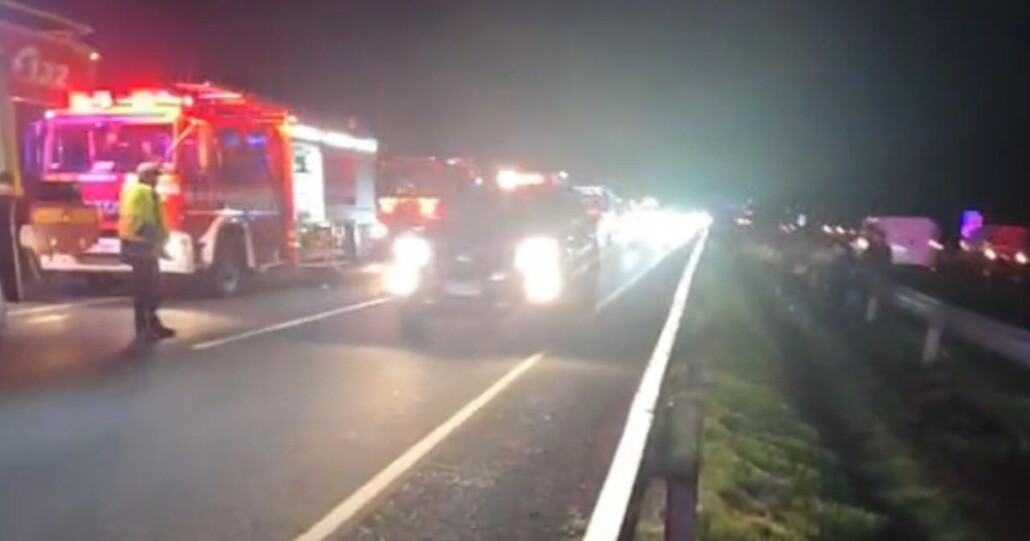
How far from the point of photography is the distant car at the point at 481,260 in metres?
18.3

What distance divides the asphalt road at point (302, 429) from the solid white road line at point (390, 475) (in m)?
0.02

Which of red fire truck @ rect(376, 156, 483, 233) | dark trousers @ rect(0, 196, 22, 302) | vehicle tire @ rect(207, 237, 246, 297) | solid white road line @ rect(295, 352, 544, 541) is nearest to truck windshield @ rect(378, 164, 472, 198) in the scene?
red fire truck @ rect(376, 156, 483, 233)

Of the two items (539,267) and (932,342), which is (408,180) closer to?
(539,267)

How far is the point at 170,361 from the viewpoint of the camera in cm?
1402

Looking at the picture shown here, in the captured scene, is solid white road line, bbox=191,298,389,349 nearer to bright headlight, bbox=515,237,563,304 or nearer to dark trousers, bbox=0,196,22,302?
dark trousers, bbox=0,196,22,302

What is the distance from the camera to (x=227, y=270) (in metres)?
22.5

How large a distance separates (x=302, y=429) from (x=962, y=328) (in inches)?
240

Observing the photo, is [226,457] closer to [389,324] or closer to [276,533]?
[276,533]

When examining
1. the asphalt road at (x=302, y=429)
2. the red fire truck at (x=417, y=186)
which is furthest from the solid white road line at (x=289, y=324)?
the red fire truck at (x=417, y=186)

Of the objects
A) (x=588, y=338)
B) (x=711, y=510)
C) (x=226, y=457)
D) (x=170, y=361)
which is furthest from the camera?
(x=588, y=338)

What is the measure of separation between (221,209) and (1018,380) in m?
12.4

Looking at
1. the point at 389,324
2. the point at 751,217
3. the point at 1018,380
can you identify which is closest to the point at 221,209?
the point at 389,324

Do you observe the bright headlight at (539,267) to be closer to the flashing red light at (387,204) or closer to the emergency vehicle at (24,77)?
the emergency vehicle at (24,77)

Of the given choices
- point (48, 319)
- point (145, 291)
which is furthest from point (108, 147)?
point (145, 291)
